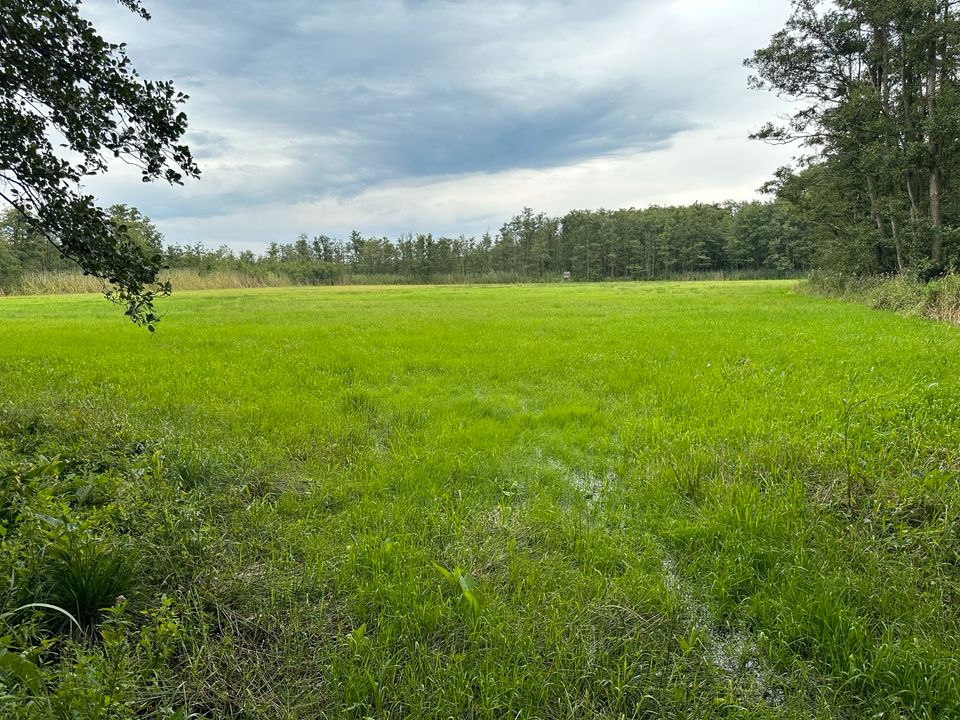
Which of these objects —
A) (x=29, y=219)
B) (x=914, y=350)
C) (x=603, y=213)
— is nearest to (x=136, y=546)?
(x=29, y=219)

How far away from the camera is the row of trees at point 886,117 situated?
17.9 m

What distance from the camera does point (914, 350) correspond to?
8742mm

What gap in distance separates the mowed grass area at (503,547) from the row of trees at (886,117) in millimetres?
17398

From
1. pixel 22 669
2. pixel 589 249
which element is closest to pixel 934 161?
pixel 22 669

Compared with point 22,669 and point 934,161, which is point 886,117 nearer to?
point 934,161

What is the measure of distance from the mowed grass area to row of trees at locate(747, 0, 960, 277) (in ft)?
57.1

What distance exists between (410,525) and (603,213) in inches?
4613

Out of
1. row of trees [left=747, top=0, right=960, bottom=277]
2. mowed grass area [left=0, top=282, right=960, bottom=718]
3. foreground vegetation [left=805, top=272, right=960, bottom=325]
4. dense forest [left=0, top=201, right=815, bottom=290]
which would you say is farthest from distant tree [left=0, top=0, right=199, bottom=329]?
dense forest [left=0, top=201, right=815, bottom=290]

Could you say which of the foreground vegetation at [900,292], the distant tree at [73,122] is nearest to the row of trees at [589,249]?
the foreground vegetation at [900,292]

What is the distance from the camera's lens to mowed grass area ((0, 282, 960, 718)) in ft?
6.67

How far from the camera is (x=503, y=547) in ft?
10.0

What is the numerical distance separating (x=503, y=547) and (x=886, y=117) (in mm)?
25489

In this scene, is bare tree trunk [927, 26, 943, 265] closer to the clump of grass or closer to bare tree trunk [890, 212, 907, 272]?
bare tree trunk [890, 212, 907, 272]

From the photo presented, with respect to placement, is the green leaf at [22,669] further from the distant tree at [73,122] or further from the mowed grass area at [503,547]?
the distant tree at [73,122]
